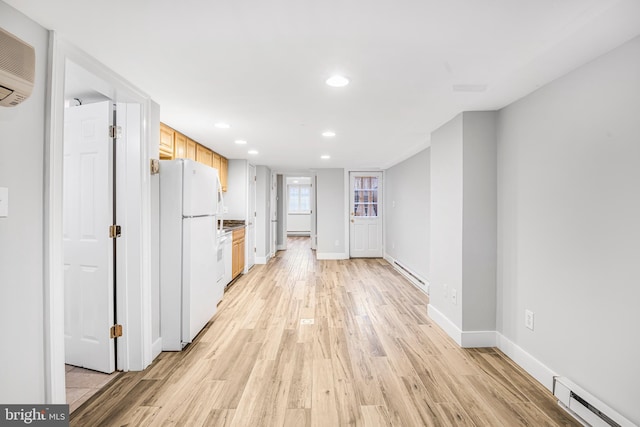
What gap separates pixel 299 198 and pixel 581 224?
1030 cm

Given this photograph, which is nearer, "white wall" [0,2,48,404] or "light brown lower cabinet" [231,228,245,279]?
"white wall" [0,2,48,404]

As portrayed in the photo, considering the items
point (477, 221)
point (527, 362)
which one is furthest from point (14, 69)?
point (527, 362)

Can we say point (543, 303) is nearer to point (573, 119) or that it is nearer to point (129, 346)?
point (573, 119)

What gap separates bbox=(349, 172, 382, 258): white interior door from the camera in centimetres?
699

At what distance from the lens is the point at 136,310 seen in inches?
89.4

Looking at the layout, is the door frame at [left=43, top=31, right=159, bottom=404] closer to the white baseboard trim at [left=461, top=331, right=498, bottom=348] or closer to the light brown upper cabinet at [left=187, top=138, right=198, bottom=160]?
the light brown upper cabinet at [left=187, top=138, right=198, bottom=160]

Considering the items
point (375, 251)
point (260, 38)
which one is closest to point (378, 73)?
point (260, 38)

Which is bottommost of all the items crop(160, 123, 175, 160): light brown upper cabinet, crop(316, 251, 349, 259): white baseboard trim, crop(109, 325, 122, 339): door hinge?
crop(316, 251, 349, 259): white baseboard trim

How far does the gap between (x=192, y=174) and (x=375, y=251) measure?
5.29 m

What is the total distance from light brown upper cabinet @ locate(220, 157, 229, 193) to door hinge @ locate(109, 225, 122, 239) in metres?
2.98

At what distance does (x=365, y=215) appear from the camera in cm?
706

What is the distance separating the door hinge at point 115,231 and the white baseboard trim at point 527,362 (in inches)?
128

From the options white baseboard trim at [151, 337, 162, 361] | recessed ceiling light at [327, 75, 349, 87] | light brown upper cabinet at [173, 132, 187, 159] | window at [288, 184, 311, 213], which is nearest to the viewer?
recessed ceiling light at [327, 75, 349, 87]

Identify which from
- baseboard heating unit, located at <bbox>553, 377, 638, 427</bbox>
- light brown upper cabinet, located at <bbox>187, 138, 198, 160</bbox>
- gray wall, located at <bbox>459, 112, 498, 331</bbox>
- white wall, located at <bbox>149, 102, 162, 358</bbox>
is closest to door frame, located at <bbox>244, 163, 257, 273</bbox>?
light brown upper cabinet, located at <bbox>187, 138, 198, 160</bbox>
